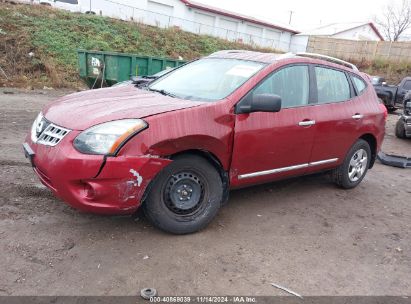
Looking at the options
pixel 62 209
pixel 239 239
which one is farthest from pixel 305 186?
pixel 62 209

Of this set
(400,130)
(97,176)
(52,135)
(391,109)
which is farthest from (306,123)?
(391,109)

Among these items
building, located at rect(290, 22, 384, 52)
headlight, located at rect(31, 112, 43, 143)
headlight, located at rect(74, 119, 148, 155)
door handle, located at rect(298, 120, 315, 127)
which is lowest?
headlight, located at rect(31, 112, 43, 143)

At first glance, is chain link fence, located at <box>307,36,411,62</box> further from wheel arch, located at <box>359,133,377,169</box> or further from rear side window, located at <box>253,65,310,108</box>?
rear side window, located at <box>253,65,310,108</box>

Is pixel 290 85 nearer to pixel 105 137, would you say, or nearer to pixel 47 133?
pixel 105 137

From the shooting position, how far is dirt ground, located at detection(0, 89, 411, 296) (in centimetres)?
305

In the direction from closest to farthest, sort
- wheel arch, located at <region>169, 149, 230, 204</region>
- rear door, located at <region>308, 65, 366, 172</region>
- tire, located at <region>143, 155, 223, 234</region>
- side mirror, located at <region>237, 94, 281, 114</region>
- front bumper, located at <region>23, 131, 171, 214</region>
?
1. front bumper, located at <region>23, 131, 171, 214</region>
2. tire, located at <region>143, 155, 223, 234</region>
3. wheel arch, located at <region>169, 149, 230, 204</region>
4. side mirror, located at <region>237, 94, 281, 114</region>
5. rear door, located at <region>308, 65, 366, 172</region>

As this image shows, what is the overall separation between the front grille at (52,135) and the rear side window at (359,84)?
12.4ft

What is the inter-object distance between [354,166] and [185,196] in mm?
2841

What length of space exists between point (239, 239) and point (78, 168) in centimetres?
159

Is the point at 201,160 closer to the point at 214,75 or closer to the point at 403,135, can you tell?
the point at 214,75

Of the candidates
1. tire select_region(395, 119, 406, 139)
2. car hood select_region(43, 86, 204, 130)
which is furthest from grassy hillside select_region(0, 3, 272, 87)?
car hood select_region(43, 86, 204, 130)

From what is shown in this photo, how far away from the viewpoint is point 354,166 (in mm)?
5551

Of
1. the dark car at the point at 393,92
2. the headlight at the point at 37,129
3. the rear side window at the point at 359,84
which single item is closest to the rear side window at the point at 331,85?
the rear side window at the point at 359,84

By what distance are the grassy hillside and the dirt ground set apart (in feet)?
39.6
